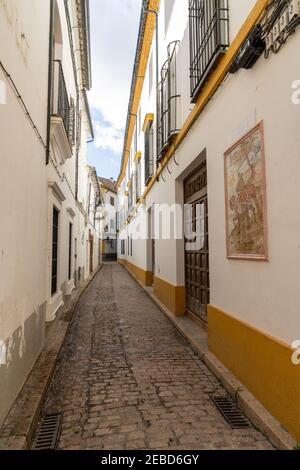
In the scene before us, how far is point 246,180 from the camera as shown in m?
3.18

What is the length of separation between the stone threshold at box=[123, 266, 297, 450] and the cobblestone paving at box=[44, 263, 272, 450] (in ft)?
0.27

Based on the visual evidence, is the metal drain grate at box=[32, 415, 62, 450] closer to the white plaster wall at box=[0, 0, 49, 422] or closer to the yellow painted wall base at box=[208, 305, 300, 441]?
the white plaster wall at box=[0, 0, 49, 422]

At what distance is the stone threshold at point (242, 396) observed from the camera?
91.4 inches

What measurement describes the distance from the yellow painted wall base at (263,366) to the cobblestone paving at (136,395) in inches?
10.8

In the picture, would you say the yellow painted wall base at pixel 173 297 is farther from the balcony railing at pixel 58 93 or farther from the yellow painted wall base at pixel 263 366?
the balcony railing at pixel 58 93

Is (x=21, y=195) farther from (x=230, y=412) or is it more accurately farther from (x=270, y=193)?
(x=230, y=412)

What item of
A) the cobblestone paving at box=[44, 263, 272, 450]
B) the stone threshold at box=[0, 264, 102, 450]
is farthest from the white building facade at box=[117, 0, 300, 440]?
the stone threshold at box=[0, 264, 102, 450]

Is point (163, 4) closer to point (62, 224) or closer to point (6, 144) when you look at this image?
point (62, 224)

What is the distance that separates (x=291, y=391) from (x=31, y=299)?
2851 mm

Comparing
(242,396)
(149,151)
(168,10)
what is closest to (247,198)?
(242,396)

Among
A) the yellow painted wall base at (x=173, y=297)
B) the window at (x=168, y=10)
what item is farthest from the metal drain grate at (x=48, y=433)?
the window at (x=168, y=10)

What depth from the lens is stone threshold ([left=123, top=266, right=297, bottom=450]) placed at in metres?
2.32

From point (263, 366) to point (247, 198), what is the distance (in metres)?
1.61
